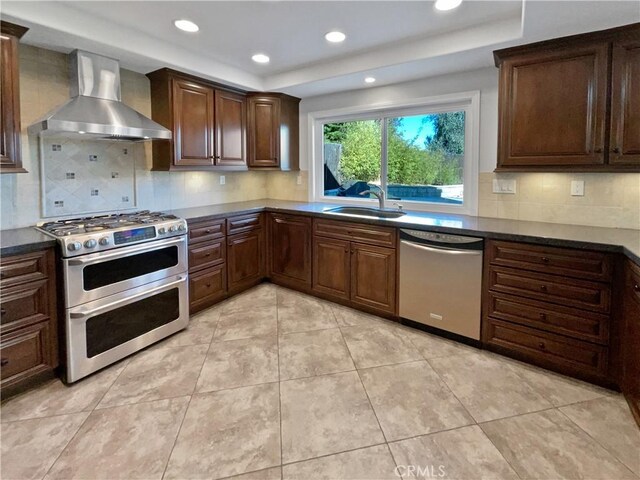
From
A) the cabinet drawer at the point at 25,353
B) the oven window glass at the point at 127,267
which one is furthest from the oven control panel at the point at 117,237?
the cabinet drawer at the point at 25,353

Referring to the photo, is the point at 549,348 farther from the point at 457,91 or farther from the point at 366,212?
the point at 457,91

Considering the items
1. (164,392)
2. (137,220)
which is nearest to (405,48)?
(137,220)

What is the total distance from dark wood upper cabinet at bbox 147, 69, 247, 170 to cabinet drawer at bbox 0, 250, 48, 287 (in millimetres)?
1407

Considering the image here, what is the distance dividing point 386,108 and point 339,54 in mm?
816

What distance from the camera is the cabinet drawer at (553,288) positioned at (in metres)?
2.16

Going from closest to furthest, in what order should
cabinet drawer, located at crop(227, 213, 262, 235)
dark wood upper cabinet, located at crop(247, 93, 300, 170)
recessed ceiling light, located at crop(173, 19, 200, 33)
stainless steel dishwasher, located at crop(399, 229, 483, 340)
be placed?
recessed ceiling light, located at crop(173, 19, 200, 33) < stainless steel dishwasher, located at crop(399, 229, 483, 340) < cabinet drawer, located at crop(227, 213, 262, 235) < dark wood upper cabinet, located at crop(247, 93, 300, 170)

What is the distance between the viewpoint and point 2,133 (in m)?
2.19

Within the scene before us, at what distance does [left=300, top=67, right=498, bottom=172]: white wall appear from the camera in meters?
3.08

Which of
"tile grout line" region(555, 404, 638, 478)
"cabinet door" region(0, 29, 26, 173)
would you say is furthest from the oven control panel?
"tile grout line" region(555, 404, 638, 478)

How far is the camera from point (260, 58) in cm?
327

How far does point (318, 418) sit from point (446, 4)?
2.58 m

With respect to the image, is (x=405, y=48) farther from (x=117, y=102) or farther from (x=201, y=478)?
(x=201, y=478)

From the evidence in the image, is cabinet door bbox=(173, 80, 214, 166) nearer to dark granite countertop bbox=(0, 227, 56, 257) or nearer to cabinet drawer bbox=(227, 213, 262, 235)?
cabinet drawer bbox=(227, 213, 262, 235)

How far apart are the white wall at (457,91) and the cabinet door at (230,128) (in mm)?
1036
